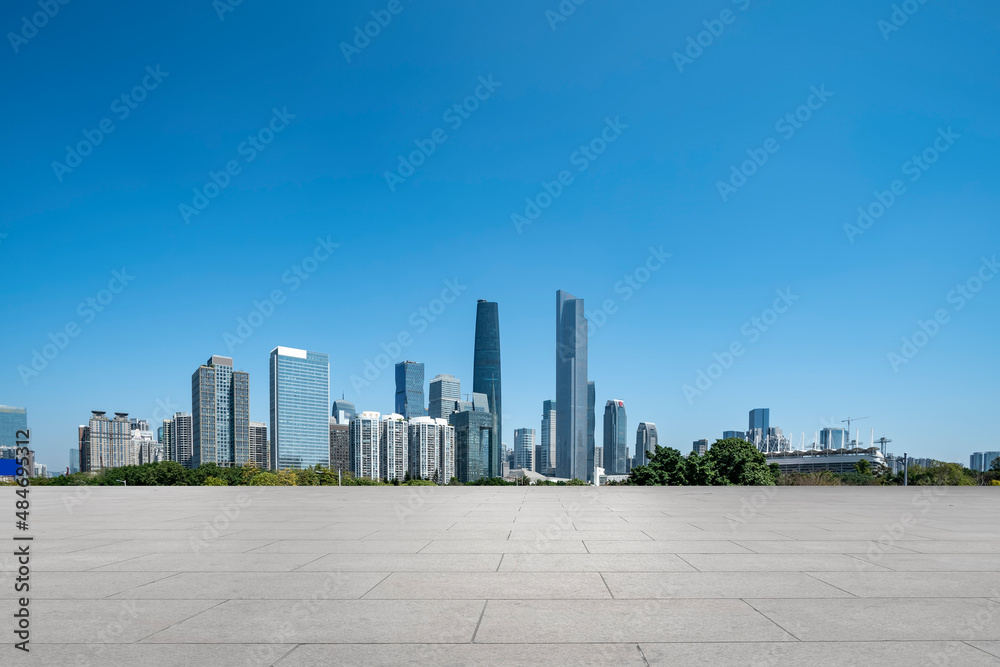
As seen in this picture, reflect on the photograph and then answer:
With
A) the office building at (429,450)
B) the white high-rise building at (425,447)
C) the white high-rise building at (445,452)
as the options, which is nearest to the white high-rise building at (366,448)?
the office building at (429,450)

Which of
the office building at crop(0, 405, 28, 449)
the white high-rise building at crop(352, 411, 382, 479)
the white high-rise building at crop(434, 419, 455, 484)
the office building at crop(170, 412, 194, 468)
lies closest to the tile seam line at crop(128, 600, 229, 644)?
the office building at crop(0, 405, 28, 449)

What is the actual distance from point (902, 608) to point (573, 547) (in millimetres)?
4930

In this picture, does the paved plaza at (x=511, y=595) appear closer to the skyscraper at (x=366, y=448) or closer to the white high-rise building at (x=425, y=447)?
the skyscraper at (x=366, y=448)

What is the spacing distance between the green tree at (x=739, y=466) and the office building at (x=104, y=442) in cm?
11588

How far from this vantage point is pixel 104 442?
412 ft

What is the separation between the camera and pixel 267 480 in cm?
4738

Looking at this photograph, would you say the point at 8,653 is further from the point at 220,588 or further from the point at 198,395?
the point at 198,395

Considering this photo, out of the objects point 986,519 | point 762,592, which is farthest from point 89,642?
point 986,519

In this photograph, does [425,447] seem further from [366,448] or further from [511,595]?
[511,595]

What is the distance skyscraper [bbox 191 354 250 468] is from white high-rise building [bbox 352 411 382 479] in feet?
144

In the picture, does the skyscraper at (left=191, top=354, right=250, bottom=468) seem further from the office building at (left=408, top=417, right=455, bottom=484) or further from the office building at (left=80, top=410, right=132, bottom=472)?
the office building at (left=408, top=417, right=455, bottom=484)

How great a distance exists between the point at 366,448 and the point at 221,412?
2170 inches

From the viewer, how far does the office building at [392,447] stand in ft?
506

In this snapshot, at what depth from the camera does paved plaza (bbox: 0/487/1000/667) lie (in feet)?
16.0
